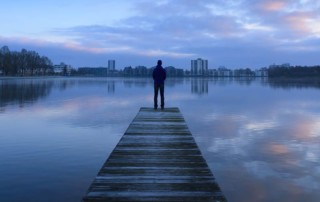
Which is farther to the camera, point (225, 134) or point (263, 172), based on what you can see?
point (225, 134)

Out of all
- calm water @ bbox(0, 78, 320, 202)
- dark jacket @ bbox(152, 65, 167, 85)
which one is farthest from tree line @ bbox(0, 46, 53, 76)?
dark jacket @ bbox(152, 65, 167, 85)

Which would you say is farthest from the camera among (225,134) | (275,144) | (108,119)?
(108,119)

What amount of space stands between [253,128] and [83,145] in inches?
398

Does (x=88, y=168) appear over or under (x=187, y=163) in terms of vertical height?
under

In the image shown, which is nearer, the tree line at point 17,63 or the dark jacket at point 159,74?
the dark jacket at point 159,74

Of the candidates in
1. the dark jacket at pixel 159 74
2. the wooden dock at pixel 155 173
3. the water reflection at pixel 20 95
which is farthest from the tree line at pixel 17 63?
the wooden dock at pixel 155 173

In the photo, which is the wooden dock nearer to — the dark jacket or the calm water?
the calm water

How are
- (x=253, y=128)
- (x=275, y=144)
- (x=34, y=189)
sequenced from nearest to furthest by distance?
(x=34, y=189) < (x=275, y=144) < (x=253, y=128)

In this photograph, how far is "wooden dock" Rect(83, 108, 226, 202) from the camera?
6844 millimetres

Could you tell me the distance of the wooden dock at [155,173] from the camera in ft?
22.5

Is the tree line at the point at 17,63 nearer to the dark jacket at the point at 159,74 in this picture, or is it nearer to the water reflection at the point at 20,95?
the water reflection at the point at 20,95

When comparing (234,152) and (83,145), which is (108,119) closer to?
(83,145)

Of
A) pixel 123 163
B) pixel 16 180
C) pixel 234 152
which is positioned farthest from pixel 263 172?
pixel 16 180

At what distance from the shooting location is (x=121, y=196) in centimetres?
678
